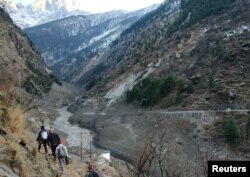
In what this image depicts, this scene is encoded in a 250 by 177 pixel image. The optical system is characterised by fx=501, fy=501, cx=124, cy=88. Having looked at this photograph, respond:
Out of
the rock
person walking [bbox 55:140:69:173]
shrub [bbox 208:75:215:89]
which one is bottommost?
the rock

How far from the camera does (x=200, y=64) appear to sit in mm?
132500

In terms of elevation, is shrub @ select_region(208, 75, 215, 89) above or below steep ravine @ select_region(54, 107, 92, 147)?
above

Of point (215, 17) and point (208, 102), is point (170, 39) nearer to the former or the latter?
point (215, 17)

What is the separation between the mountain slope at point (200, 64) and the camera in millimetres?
112919

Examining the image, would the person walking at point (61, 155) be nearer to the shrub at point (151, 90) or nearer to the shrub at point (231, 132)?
the shrub at point (231, 132)

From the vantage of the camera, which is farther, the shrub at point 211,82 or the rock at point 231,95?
the shrub at point 211,82

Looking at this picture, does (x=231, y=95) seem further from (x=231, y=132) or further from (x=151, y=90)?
(x=151, y=90)

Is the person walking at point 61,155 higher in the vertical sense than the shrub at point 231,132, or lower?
higher

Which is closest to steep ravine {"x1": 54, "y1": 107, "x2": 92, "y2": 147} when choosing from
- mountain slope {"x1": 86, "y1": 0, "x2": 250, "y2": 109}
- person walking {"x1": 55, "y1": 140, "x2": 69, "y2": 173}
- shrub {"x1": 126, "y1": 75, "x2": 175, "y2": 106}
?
mountain slope {"x1": 86, "y1": 0, "x2": 250, "y2": 109}

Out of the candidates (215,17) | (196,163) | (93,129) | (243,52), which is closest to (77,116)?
(93,129)

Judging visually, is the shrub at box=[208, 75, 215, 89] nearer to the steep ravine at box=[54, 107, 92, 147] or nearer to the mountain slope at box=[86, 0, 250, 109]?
the mountain slope at box=[86, 0, 250, 109]

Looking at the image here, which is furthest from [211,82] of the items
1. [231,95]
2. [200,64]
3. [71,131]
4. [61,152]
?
[61,152]

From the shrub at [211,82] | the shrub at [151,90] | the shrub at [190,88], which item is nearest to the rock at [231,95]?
the shrub at [211,82]

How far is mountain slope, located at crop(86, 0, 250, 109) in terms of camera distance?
113m
